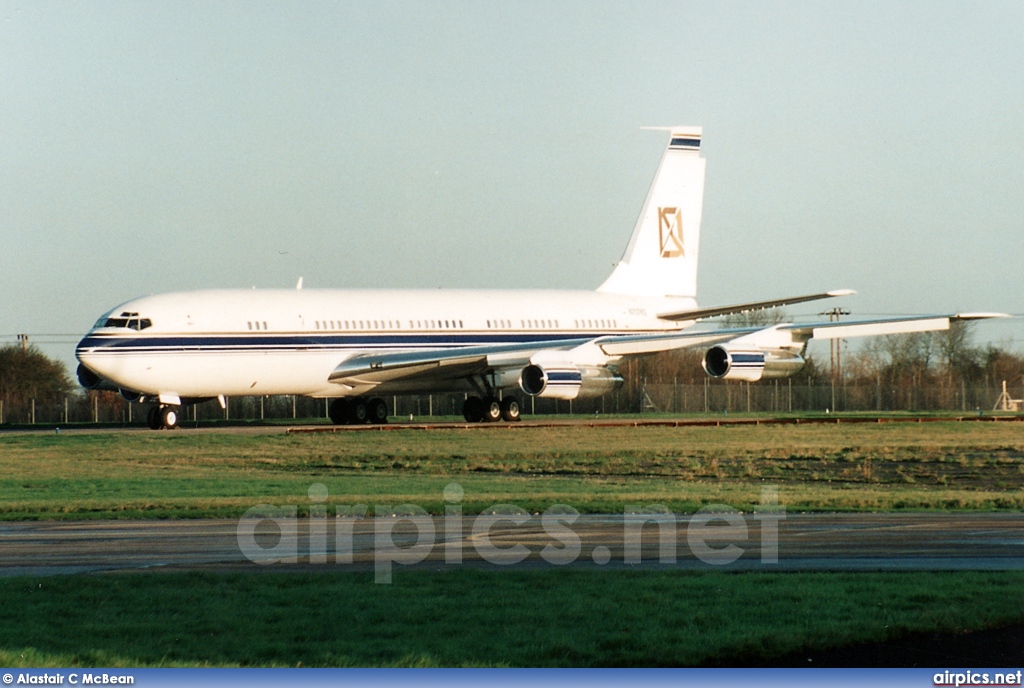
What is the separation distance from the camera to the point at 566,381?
39.3 meters

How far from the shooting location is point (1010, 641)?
899cm

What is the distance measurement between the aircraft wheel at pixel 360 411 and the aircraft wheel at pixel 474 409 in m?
3.24

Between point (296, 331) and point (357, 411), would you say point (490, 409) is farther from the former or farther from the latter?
point (296, 331)

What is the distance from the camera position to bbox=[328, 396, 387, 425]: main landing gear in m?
44.6

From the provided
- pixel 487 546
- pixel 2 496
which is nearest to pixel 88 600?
pixel 487 546

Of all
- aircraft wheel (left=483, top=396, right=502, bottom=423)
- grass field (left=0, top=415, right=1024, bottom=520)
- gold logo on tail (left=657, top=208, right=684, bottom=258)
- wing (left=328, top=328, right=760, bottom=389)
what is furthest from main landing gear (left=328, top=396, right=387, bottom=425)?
gold logo on tail (left=657, top=208, right=684, bottom=258)

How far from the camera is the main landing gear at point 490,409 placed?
44.1 metres

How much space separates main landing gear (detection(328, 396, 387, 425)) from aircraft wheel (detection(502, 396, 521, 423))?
12.9 feet

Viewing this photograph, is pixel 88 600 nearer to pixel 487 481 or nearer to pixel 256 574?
pixel 256 574

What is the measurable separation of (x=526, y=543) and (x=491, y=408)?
99.2 ft

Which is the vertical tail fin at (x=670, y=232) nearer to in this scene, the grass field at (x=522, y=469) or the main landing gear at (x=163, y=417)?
the grass field at (x=522, y=469)

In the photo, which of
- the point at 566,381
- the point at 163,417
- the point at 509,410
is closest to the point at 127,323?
the point at 163,417

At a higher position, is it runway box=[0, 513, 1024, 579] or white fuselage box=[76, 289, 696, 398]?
white fuselage box=[76, 289, 696, 398]

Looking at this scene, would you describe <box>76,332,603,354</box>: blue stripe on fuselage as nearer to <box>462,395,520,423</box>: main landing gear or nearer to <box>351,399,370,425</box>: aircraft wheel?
<box>462,395,520,423</box>: main landing gear
